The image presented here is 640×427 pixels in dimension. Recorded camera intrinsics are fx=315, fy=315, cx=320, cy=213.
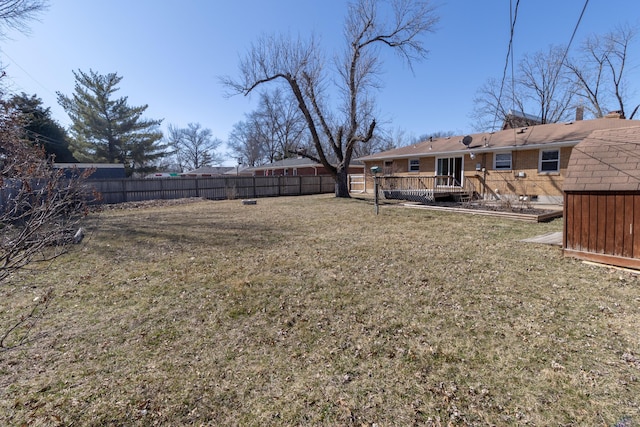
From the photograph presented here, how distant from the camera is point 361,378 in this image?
8.28ft

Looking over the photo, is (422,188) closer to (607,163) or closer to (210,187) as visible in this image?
(607,163)

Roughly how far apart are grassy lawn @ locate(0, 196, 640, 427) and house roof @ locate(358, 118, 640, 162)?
953 centimetres

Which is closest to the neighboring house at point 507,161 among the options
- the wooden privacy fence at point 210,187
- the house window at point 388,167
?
the house window at point 388,167

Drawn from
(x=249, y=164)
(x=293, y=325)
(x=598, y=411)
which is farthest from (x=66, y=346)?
(x=249, y=164)

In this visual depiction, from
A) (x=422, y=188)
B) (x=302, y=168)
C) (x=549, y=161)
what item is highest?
(x=302, y=168)

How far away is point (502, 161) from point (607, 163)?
9971 mm

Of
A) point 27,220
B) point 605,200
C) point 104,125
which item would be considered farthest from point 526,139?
point 104,125

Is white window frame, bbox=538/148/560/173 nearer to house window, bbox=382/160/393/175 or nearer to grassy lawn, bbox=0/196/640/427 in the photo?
house window, bbox=382/160/393/175

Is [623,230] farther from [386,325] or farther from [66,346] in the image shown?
[66,346]

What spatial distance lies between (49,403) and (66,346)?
901 mm

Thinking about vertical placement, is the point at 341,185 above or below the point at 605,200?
above

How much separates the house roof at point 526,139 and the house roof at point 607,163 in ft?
25.1

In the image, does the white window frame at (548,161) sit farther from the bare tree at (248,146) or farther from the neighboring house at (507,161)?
the bare tree at (248,146)

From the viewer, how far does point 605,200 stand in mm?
4973
